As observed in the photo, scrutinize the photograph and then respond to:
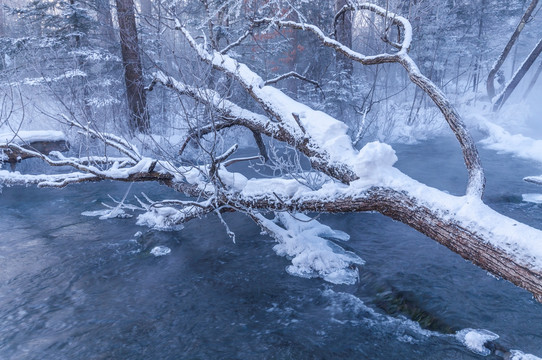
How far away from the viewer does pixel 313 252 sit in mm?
5836

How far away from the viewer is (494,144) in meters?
16.0

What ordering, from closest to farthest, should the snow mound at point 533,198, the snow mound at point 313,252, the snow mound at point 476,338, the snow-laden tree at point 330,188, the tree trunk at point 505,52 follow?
the snow-laden tree at point 330,188 → the snow mound at point 476,338 → the snow mound at point 313,252 → the snow mound at point 533,198 → the tree trunk at point 505,52

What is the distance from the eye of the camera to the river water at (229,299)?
4.21 m

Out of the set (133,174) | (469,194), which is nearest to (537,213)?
(469,194)

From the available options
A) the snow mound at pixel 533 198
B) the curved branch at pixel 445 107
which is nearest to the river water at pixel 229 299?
the snow mound at pixel 533 198

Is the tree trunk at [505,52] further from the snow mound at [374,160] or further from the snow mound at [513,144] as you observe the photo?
the snow mound at [374,160]

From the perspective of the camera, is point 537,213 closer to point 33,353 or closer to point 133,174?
point 133,174

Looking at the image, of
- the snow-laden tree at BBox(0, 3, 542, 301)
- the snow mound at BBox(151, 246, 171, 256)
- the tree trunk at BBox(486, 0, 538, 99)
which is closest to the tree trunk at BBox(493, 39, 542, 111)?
the tree trunk at BBox(486, 0, 538, 99)

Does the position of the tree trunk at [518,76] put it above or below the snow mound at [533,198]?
above

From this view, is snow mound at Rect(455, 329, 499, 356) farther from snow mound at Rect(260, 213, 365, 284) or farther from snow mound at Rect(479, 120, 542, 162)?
snow mound at Rect(479, 120, 542, 162)

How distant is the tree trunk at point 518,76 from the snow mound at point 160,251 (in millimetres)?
18388

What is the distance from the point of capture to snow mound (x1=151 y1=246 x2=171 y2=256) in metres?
6.38

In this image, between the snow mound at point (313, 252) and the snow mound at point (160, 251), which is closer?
the snow mound at point (313, 252)

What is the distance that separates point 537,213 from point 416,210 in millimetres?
5740
